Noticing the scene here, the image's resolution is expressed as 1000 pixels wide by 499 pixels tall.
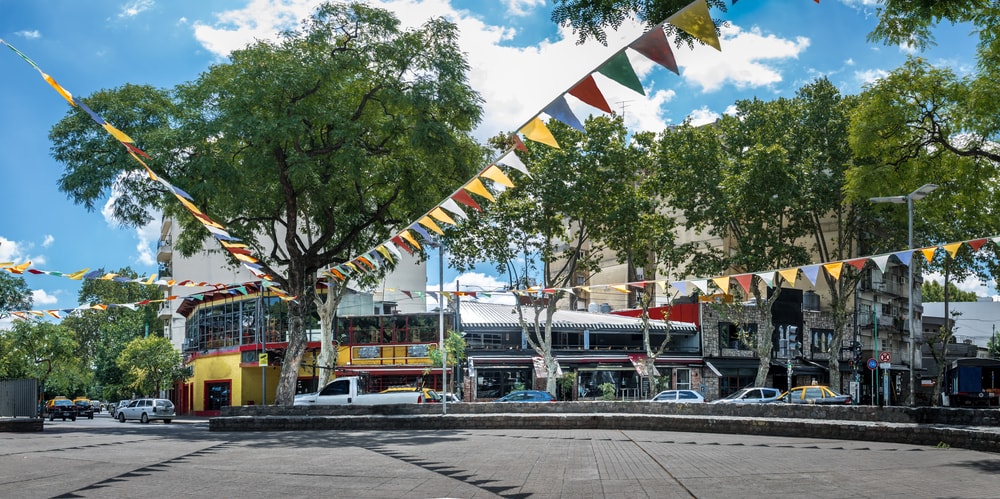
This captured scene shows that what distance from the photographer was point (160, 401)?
44.2m

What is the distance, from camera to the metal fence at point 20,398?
2823 cm

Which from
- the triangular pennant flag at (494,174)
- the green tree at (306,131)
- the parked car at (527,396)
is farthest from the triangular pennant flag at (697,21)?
the parked car at (527,396)

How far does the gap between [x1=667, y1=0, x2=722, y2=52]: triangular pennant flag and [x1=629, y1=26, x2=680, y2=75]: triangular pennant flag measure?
0.45 m

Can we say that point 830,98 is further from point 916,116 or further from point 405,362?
point 405,362

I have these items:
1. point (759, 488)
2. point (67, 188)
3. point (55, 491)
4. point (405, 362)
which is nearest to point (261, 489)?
point (55, 491)

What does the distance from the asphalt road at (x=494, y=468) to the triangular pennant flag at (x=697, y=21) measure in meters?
5.36

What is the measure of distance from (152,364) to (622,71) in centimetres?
5197

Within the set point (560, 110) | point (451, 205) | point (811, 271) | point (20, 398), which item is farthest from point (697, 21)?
point (20, 398)

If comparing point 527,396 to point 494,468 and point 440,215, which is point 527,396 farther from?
point 494,468

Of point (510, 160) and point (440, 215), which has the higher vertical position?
point (510, 160)

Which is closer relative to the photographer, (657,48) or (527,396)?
(657,48)

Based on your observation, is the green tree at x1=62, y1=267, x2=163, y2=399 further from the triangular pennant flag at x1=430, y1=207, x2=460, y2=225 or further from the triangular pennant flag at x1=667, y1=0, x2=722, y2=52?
the triangular pennant flag at x1=667, y1=0, x2=722, y2=52

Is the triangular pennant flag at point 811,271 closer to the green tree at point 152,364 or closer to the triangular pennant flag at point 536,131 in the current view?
the triangular pennant flag at point 536,131

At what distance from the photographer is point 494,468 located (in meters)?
14.4
